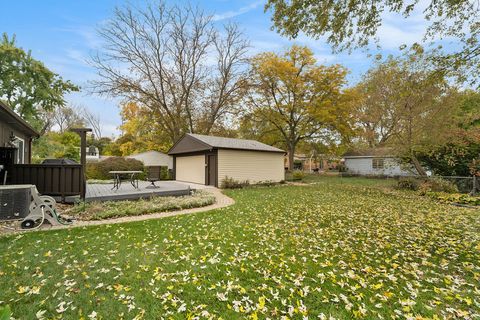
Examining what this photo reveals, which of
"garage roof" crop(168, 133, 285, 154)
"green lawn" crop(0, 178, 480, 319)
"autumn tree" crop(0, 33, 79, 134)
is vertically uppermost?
"autumn tree" crop(0, 33, 79, 134)

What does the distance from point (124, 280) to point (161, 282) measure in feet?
1.53

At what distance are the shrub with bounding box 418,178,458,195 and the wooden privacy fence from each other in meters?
14.8

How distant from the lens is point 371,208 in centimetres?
793

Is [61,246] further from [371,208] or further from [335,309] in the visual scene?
[371,208]

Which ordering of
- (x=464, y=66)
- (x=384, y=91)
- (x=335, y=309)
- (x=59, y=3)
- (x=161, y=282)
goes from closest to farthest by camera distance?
(x=335, y=309) < (x=161, y=282) < (x=464, y=66) < (x=59, y=3) < (x=384, y=91)

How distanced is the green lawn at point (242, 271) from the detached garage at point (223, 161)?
28.8ft

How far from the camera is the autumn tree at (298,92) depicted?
2086cm

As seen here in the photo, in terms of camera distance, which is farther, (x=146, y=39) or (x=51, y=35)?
(x=146, y=39)

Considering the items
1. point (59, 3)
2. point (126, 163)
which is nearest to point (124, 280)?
point (59, 3)

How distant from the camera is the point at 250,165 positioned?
15.6 meters

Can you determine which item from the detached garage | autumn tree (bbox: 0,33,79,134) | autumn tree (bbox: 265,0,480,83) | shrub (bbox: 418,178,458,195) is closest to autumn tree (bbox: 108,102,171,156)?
the detached garage

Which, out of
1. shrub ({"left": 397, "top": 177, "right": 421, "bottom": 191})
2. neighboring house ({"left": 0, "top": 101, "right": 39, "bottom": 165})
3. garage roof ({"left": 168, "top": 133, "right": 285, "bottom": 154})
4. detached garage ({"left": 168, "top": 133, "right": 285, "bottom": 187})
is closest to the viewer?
neighboring house ({"left": 0, "top": 101, "right": 39, "bottom": 165})

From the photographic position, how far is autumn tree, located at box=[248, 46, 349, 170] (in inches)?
821

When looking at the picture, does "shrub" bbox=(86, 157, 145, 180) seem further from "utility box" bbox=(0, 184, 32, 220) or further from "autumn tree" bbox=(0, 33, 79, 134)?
"utility box" bbox=(0, 184, 32, 220)
